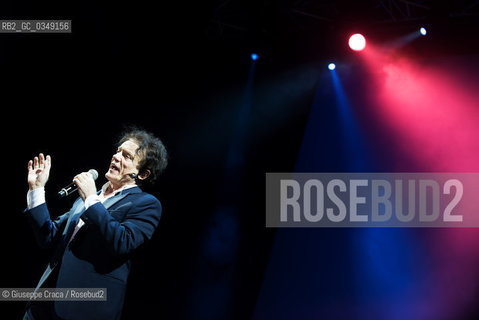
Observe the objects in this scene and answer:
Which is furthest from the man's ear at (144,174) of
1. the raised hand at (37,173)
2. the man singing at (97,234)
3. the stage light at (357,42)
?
the stage light at (357,42)

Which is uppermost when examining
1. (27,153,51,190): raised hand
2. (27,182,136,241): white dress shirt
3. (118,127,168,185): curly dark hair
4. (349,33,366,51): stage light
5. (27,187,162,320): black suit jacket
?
(349,33,366,51): stage light

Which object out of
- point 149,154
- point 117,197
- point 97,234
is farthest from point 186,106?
point 97,234

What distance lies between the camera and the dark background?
2.70 metres

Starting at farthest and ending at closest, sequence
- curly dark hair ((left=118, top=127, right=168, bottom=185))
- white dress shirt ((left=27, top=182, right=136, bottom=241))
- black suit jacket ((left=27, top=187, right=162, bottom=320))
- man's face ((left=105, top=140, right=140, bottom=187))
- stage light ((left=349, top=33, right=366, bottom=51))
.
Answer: stage light ((left=349, top=33, right=366, bottom=51))
curly dark hair ((left=118, top=127, right=168, bottom=185))
man's face ((left=105, top=140, right=140, bottom=187))
white dress shirt ((left=27, top=182, right=136, bottom=241))
black suit jacket ((left=27, top=187, right=162, bottom=320))

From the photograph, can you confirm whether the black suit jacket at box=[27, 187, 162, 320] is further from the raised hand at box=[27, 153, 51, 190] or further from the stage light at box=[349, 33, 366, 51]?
the stage light at box=[349, 33, 366, 51]

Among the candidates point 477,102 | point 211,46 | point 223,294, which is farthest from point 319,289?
point 211,46

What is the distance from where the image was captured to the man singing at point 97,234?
153cm

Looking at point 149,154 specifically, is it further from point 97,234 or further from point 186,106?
point 186,106

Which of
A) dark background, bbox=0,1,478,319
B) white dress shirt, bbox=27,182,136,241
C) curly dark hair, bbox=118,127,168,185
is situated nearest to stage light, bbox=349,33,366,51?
dark background, bbox=0,1,478,319

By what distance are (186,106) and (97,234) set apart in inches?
107

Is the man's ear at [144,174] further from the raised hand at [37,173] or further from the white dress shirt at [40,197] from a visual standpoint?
the raised hand at [37,173]

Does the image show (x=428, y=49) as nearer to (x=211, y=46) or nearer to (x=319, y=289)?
(x=211, y=46)

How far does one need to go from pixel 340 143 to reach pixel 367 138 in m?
0.30

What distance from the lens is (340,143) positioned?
468 cm
